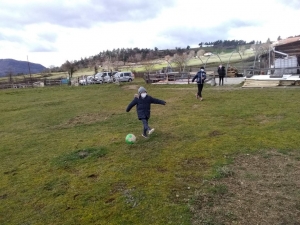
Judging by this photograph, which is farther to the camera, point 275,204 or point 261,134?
point 261,134

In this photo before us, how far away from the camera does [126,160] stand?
741 centimetres

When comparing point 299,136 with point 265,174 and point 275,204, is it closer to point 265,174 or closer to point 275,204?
point 265,174

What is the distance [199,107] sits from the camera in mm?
14672

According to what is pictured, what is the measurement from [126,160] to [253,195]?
10.9 ft

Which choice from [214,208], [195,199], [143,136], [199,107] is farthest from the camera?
[199,107]

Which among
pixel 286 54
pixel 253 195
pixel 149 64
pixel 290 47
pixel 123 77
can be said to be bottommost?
pixel 253 195

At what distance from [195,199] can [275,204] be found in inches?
51.3

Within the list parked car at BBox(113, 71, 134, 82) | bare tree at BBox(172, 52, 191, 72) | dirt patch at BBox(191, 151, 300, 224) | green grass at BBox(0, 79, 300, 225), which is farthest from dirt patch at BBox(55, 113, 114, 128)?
bare tree at BBox(172, 52, 191, 72)

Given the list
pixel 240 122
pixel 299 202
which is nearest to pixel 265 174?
pixel 299 202

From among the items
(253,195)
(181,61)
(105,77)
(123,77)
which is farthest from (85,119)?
(181,61)

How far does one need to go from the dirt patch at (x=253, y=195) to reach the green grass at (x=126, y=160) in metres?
0.19

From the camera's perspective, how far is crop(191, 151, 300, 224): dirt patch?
176 inches

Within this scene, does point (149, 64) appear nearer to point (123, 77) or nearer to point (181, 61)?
point (181, 61)

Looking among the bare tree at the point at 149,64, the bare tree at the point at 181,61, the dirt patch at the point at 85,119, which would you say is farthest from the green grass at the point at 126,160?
the bare tree at the point at 181,61
